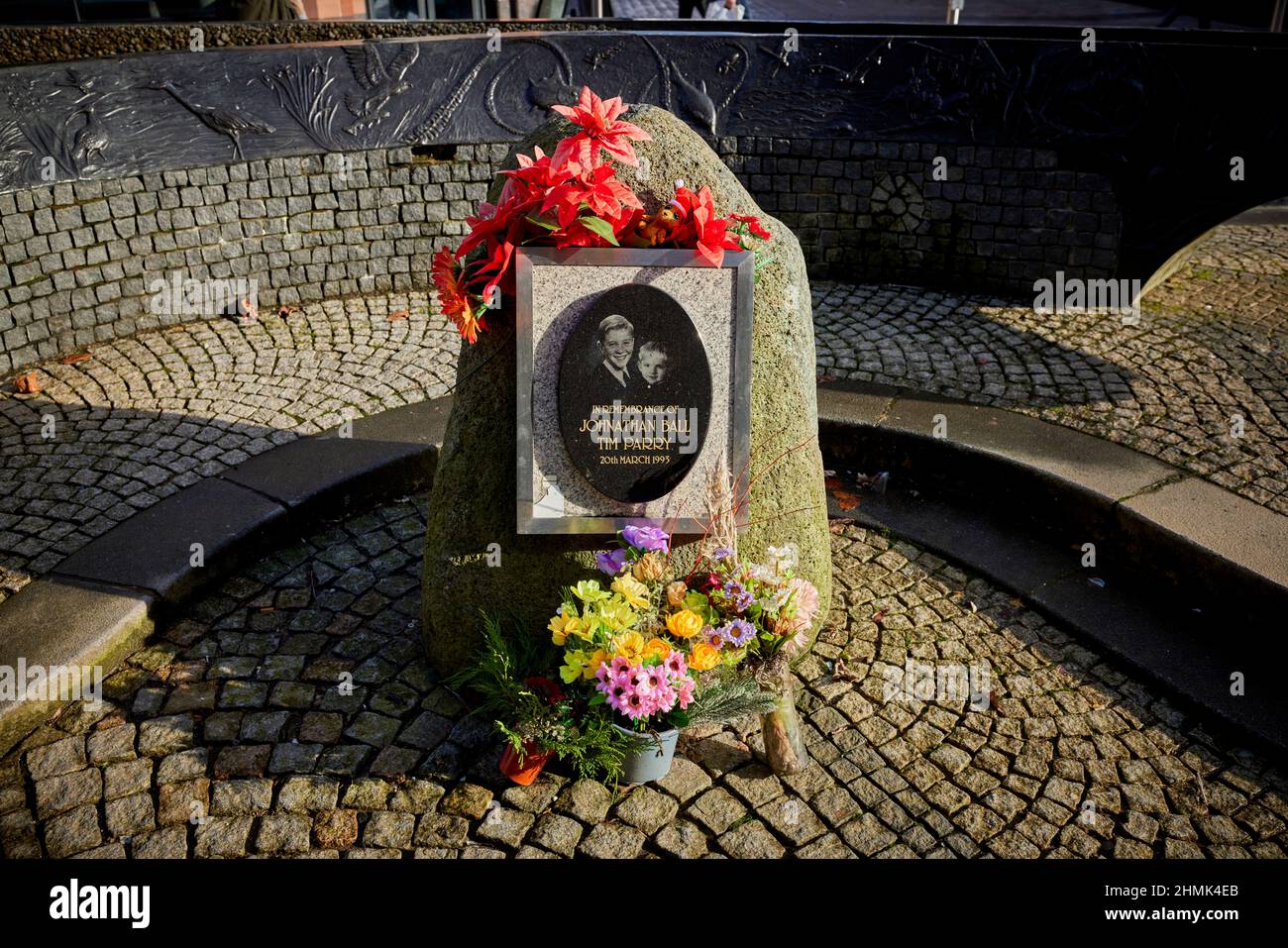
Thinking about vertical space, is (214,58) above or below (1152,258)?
above

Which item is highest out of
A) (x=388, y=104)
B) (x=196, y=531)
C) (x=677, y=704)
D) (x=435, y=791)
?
(x=388, y=104)

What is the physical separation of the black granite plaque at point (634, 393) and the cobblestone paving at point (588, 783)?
3.31 feet

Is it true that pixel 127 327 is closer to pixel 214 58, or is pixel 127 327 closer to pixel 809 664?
pixel 214 58

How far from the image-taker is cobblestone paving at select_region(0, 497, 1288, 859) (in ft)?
11.0

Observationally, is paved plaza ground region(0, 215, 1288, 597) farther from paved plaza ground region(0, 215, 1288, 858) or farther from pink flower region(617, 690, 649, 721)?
pink flower region(617, 690, 649, 721)

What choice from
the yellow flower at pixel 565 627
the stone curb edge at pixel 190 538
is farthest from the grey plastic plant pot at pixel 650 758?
the stone curb edge at pixel 190 538

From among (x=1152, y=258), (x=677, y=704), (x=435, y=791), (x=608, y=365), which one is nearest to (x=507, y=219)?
(x=608, y=365)

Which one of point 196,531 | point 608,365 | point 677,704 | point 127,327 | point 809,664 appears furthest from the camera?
point 127,327

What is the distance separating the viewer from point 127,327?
6352 mm

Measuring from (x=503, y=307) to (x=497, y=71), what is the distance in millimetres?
4274

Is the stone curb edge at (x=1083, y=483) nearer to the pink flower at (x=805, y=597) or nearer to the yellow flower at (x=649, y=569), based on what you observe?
the pink flower at (x=805, y=597)

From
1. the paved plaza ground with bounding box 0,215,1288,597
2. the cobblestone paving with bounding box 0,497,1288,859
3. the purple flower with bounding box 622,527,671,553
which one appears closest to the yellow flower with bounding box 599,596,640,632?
the purple flower with bounding box 622,527,671,553

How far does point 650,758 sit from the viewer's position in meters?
3.51

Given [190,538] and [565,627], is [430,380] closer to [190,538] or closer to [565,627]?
[190,538]
